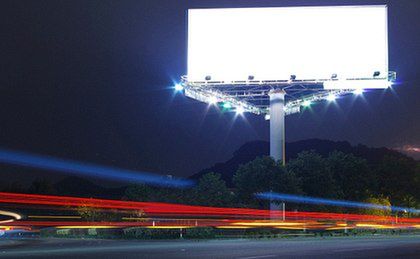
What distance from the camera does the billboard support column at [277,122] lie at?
45.5 meters

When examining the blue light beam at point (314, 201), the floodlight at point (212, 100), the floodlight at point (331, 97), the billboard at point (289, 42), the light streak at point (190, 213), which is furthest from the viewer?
the floodlight at point (212, 100)

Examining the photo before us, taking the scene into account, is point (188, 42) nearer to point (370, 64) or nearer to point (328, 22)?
point (328, 22)

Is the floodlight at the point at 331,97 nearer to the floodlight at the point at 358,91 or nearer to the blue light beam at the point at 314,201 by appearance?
the floodlight at the point at 358,91

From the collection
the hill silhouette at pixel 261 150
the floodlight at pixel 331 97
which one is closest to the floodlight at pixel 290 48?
the floodlight at pixel 331 97

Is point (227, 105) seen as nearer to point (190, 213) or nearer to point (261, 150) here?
point (190, 213)

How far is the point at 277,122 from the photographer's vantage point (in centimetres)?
4578

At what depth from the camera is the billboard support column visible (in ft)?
149

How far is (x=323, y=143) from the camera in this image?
462 feet

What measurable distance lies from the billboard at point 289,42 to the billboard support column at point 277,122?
2794mm

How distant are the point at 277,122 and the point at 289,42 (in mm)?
6783

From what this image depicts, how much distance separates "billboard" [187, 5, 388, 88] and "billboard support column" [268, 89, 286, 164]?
9.17 ft

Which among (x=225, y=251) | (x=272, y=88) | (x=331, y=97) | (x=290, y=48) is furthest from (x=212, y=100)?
(x=225, y=251)

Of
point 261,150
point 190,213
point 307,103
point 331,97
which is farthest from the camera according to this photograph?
point 261,150

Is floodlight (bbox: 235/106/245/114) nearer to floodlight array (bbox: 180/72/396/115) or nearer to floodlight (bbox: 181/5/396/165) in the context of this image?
floodlight array (bbox: 180/72/396/115)
